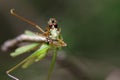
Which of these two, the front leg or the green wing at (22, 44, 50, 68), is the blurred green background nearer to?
the front leg

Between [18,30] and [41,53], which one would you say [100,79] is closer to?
[18,30]

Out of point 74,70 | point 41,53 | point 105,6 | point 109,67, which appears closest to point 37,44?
point 41,53

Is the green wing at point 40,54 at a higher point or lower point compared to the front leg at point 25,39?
lower

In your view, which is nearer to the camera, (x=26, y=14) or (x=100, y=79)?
(x=100, y=79)

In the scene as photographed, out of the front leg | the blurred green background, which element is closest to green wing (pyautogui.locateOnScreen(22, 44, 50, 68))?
the front leg

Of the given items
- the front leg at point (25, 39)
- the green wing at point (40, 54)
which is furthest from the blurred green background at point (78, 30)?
the green wing at point (40, 54)

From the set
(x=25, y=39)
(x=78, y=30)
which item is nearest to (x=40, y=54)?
(x=25, y=39)

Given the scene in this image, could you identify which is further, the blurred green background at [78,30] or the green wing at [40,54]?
the blurred green background at [78,30]

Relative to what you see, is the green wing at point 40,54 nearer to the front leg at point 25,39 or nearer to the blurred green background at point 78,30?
the front leg at point 25,39
